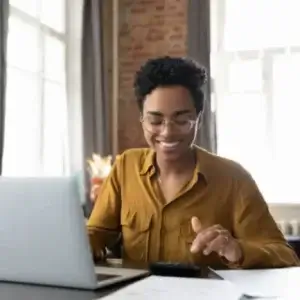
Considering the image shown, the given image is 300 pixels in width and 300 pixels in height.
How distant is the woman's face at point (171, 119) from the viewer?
5.78ft

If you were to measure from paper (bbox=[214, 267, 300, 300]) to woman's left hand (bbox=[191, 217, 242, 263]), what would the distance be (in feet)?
0.20

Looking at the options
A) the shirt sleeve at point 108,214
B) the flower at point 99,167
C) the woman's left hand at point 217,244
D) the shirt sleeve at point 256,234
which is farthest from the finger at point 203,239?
the flower at point 99,167

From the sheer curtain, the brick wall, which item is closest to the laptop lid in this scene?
the sheer curtain

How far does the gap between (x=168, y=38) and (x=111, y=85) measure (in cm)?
62

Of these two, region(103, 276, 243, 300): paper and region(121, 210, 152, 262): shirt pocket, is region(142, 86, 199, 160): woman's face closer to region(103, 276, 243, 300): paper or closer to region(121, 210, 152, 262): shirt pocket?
region(121, 210, 152, 262): shirt pocket

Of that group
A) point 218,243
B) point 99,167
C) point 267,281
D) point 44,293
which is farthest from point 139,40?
point 44,293

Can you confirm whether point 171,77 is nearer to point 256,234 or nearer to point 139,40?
point 256,234

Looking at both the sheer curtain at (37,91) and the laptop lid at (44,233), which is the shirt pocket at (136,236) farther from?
the sheer curtain at (37,91)

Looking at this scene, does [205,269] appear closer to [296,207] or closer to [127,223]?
[127,223]

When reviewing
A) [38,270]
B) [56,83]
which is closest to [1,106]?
[56,83]

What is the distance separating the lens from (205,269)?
58.4 inches

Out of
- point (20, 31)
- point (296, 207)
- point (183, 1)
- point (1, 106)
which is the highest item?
point (183, 1)

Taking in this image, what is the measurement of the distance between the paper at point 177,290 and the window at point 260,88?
141 inches

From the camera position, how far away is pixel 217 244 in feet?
4.76
